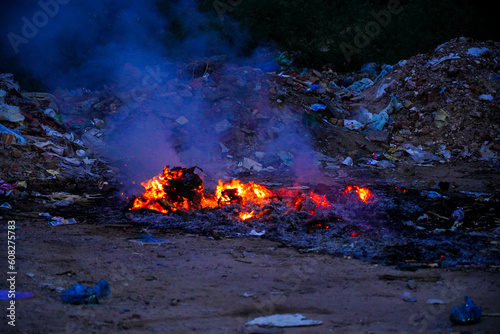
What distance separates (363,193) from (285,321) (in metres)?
3.59

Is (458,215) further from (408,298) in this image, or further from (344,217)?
(408,298)

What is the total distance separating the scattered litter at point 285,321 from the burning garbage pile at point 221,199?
8.64 ft

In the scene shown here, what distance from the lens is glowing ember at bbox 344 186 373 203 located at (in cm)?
588

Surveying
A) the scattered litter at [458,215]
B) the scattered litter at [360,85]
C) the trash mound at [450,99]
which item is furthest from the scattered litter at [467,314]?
the scattered litter at [360,85]

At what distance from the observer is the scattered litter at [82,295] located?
3021mm

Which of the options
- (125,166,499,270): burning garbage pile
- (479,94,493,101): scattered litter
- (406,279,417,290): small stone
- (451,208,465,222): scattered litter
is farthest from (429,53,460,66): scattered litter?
(406,279,417,290): small stone

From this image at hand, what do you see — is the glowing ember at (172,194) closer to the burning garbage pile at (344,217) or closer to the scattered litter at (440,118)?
the burning garbage pile at (344,217)

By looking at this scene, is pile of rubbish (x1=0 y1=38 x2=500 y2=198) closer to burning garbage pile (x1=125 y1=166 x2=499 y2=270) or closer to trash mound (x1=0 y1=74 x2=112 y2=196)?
trash mound (x1=0 y1=74 x2=112 y2=196)

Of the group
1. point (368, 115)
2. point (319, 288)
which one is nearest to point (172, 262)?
point (319, 288)

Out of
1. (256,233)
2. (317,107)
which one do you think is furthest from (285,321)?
(317,107)

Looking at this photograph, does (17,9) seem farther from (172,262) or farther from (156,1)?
(172,262)

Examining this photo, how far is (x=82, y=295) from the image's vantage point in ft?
9.95

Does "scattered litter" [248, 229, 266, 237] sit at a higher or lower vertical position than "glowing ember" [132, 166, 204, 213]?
lower

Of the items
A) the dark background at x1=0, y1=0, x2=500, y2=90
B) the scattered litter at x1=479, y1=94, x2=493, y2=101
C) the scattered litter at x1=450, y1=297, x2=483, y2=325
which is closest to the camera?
the scattered litter at x1=450, y1=297, x2=483, y2=325
